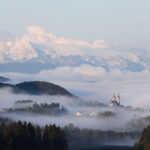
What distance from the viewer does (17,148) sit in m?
189

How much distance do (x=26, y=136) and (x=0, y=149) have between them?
14.2m

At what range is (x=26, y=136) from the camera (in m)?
196

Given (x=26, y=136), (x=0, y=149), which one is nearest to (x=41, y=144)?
(x=26, y=136)

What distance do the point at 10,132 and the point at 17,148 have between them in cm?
663

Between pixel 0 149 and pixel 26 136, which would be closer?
pixel 0 149

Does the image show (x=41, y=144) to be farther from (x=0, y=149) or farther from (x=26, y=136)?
(x=0, y=149)

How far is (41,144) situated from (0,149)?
62.5ft

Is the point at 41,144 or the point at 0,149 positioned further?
the point at 41,144

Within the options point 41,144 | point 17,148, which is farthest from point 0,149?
point 41,144

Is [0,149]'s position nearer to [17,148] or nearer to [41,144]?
[17,148]

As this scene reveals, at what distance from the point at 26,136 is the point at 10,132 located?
5.17m

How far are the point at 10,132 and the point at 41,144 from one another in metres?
11.1
